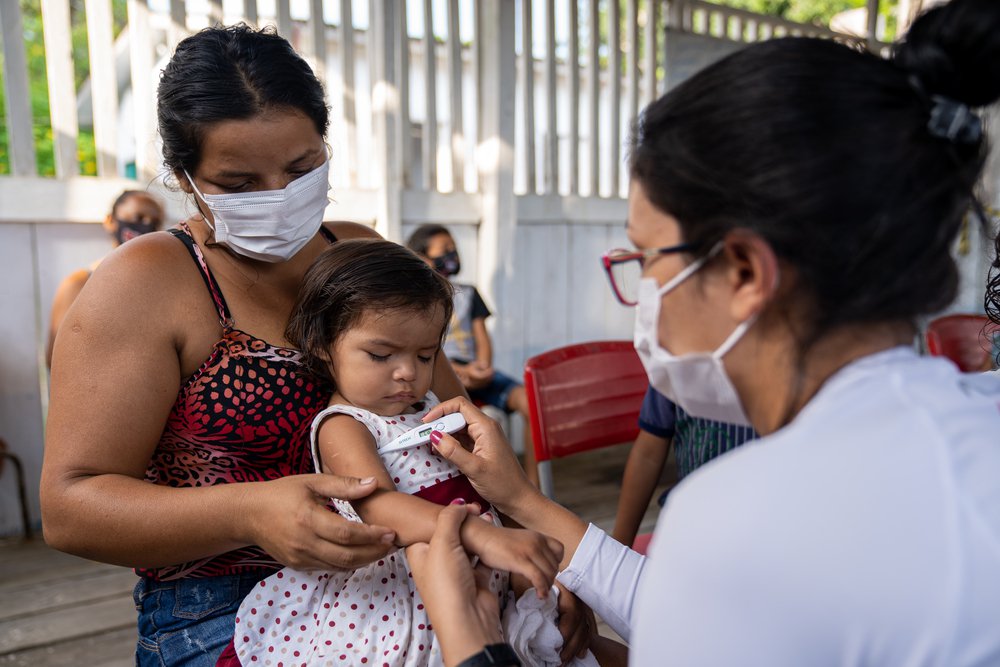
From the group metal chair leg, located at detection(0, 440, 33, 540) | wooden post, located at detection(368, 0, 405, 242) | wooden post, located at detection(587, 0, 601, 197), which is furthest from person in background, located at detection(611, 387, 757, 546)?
wooden post, located at detection(587, 0, 601, 197)

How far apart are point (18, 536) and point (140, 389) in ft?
10.6

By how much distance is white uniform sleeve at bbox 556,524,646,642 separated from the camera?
1257 millimetres

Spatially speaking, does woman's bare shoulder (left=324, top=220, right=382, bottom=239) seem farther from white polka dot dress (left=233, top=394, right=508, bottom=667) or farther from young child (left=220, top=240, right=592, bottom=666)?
white polka dot dress (left=233, top=394, right=508, bottom=667)

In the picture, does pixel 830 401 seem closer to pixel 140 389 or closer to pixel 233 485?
pixel 233 485

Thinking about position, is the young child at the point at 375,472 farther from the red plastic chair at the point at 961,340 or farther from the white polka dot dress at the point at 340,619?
the red plastic chair at the point at 961,340

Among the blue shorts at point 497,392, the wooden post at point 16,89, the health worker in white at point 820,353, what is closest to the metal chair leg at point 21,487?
the wooden post at point 16,89

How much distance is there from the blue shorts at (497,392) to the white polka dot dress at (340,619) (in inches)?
123

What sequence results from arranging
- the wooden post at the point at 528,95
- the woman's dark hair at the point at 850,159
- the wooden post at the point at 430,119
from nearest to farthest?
the woman's dark hair at the point at 850,159 < the wooden post at the point at 430,119 < the wooden post at the point at 528,95

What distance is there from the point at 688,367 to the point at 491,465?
55cm

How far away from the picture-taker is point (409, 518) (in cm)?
121

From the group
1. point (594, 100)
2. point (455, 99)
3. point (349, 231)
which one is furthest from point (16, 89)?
point (594, 100)

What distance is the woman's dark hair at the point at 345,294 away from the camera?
1.46 meters

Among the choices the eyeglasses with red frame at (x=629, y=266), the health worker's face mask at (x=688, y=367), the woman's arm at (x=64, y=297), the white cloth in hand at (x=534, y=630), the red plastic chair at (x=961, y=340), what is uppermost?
the eyeglasses with red frame at (x=629, y=266)

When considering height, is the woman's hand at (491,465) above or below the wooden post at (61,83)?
below
